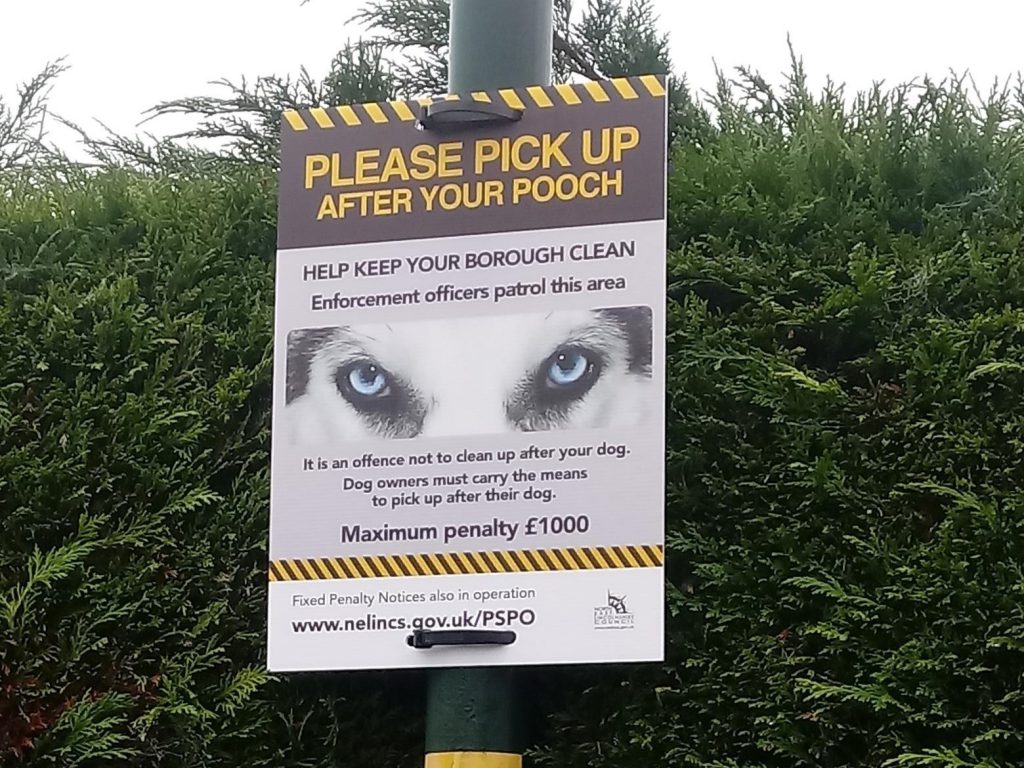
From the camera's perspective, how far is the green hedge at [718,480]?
4531 millimetres

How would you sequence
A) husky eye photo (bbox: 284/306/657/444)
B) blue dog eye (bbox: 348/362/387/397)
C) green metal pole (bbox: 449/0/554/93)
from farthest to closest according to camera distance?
green metal pole (bbox: 449/0/554/93)
blue dog eye (bbox: 348/362/387/397)
husky eye photo (bbox: 284/306/657/444)

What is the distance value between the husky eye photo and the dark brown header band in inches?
11.2

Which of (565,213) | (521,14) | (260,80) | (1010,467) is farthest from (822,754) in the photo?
(260,80)

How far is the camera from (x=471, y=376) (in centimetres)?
456

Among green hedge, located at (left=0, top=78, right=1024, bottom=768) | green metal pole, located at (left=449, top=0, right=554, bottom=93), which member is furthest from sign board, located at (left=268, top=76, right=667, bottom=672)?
green hedge, located at (left=0, top=78, right=1024, bottom=768)

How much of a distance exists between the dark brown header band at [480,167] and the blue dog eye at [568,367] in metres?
0.38

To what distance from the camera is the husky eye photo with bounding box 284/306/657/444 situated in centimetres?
448

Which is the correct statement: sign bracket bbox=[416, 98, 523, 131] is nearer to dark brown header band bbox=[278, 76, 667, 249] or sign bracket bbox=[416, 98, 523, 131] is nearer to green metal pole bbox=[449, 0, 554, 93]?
dark brown header band bbox=[278, 76, 667, 249]

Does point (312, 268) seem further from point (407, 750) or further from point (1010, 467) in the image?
point (1010, 467)

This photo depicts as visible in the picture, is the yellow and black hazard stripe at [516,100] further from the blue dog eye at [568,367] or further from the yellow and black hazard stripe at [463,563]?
the yellow and black hazard stripe at [463,563]

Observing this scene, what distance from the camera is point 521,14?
4.86 meters

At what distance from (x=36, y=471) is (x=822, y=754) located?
2.51 metres

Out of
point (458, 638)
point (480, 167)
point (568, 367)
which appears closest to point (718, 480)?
point (568, 367)

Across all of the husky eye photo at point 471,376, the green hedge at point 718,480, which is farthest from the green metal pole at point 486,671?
the husky eye photo at point 471,376
